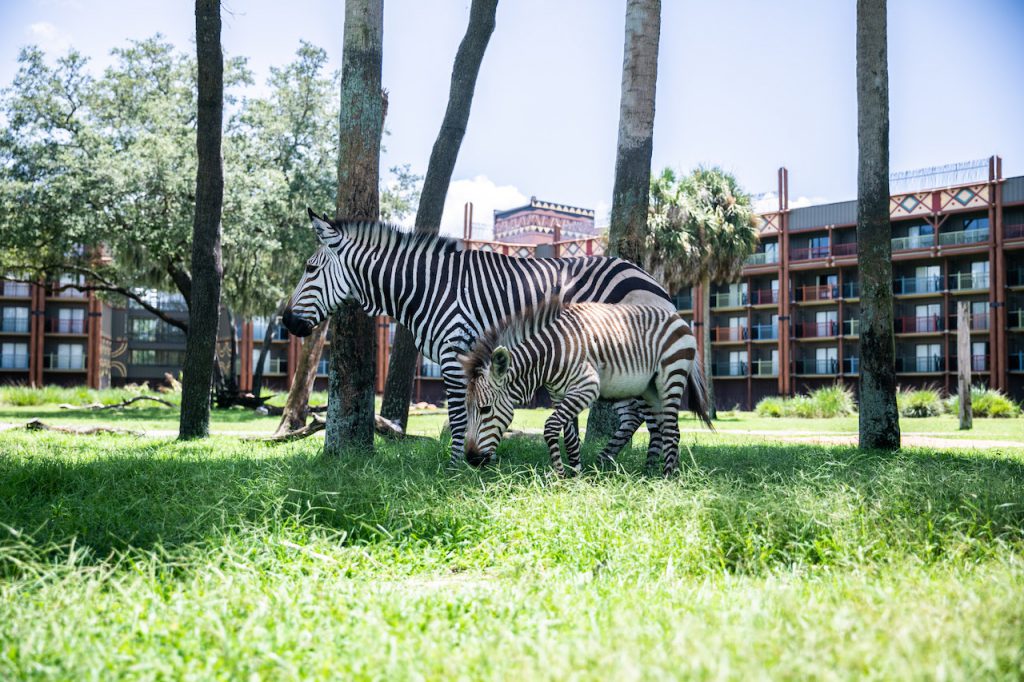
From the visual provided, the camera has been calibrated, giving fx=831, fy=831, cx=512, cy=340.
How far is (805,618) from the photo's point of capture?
10.2 feet

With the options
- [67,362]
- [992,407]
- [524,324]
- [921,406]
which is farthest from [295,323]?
[67,362]

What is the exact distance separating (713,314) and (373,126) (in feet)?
167

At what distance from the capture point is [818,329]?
53.2 metres

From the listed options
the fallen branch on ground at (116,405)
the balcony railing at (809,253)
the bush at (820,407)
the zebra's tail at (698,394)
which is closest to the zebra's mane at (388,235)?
the zebra's tail at (698,394)

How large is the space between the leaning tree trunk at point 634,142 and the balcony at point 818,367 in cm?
4432

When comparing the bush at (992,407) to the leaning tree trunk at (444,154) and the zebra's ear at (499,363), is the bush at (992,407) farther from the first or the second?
the zebra's ear at (499,363)

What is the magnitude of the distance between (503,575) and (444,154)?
352 inches

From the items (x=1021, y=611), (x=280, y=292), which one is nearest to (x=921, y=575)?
(x=1021, y=611)

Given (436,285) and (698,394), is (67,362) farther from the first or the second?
(698,394)

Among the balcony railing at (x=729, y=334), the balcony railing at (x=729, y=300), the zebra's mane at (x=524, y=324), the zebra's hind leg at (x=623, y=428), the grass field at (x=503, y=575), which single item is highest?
the balcony railing at (x=729, y=300)

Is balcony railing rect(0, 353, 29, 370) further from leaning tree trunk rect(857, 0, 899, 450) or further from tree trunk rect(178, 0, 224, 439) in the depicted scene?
leaning tree trunk rect(857, 0, 899, 450)

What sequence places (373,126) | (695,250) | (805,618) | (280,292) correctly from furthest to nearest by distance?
(695,250), (280,292), (373,126), (805,618)

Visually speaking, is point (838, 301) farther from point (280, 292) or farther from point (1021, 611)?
point (1021, 611)

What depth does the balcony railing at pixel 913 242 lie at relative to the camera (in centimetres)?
4869
